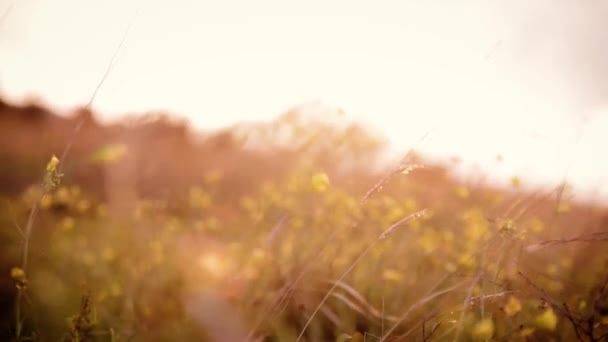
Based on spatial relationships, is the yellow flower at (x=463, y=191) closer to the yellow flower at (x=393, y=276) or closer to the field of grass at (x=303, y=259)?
the field of grass at (x=303, y=259)

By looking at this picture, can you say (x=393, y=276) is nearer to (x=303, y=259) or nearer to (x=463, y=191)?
(x=303, y=259)

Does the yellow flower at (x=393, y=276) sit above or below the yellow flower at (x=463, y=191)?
below

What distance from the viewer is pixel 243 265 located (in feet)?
9.01

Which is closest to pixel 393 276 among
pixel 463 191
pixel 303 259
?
pixel 303 259

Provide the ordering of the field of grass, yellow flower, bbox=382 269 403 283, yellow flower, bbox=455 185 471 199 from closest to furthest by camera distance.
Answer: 1. the field of grass
2. yellow flower, bbox=382 269 403 283
3. yellow flower, bbox=455 185 471 199

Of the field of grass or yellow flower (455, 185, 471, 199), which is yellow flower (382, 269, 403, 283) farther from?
yellow flower (455, 185, 471, 199)

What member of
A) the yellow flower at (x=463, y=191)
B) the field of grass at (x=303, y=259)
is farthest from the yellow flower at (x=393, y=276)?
the yellow flower at (x=463, y=191)

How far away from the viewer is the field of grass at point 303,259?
1.59 m

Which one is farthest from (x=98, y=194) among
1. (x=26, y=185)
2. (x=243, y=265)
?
(x=243, y=265)

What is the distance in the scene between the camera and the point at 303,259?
2375 mm

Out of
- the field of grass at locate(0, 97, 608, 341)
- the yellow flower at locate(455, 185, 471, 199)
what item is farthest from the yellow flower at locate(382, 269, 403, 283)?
the yellow flower at locate(455, 185, 471, 199)

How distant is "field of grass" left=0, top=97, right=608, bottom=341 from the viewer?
1.59 m

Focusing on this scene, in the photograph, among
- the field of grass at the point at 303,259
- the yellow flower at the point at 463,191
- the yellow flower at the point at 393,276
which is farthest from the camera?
the yellow flower at the point at 463,191

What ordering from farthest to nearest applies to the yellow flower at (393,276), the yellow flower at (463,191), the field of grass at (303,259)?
the yellow flower at (463,191)
the yellow flower at (393,276)
the field of grass at (303,259)
